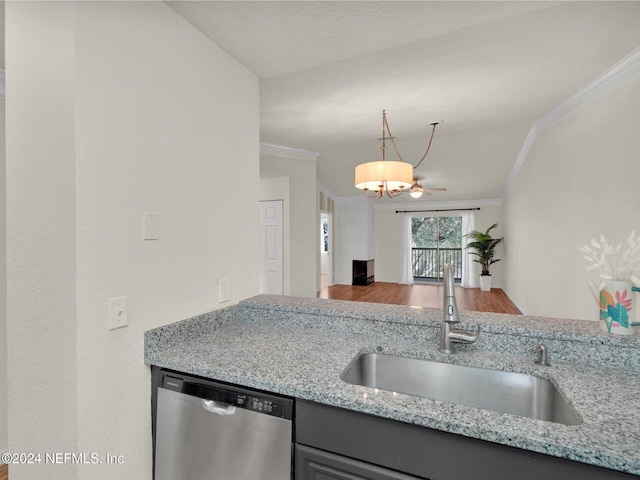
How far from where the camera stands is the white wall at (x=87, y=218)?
103 centimetres

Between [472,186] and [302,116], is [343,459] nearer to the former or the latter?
[302,116]

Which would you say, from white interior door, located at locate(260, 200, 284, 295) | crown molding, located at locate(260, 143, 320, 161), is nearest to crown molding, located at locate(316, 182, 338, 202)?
crown molding, located at locate(260, 143, 320, 161)

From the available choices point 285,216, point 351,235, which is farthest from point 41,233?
point 351,235

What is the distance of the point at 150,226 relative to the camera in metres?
1.28

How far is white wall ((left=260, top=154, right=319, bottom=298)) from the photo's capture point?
464 cm

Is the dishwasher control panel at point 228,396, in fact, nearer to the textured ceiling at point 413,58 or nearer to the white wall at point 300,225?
the textured ceiling at point 413,58

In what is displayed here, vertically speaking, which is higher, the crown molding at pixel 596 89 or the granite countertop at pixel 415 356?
the crown molding at pixel 596 89

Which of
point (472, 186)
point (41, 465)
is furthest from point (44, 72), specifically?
point (472, 186)

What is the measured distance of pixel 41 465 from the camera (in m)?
1.08

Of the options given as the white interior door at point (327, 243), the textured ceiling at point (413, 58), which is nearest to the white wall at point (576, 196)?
the textured ceiling at point (413, 58)

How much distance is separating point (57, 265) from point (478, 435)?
1.33 metres

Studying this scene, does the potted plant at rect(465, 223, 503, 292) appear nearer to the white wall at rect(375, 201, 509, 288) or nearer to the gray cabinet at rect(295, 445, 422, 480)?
the white wall at rect(375, 201, 509, 288)

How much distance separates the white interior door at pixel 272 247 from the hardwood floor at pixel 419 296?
2.07m

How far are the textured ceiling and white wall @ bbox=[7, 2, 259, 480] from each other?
484 millimetres
